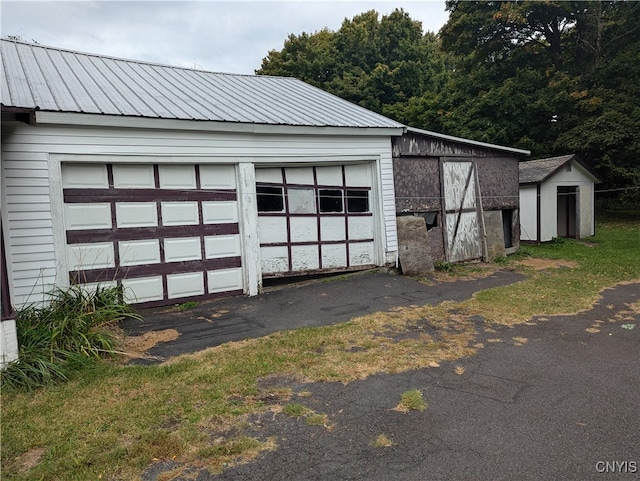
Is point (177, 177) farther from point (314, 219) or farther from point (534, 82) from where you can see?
point (534, 82)

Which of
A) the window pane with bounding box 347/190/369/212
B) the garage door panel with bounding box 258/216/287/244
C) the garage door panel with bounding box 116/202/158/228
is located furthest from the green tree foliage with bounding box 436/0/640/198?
the garage door panel with bounding box 116/202/158/228

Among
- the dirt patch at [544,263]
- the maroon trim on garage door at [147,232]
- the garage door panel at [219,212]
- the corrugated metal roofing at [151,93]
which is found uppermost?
the corrugated metal roofing at [151,93]

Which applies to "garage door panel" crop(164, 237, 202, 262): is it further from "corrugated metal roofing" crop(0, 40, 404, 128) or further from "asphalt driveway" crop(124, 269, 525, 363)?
"corrugated metal roofing" crop(0, 40, 404, 128)

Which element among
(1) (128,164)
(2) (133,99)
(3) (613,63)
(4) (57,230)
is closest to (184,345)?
(4) (57,230)

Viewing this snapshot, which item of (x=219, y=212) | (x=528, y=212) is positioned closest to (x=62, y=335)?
(x=219, y=212)

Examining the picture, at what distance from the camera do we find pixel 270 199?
8664 mm

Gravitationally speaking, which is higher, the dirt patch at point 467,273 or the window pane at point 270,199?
the window pane at point 270,199

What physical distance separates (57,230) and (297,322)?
12.5 ft

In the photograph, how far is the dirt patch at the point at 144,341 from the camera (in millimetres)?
5154

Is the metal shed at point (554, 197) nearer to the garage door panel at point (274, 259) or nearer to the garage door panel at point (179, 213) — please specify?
the garage door panel at point (274, 259)

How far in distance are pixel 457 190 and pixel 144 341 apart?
8.27 metres

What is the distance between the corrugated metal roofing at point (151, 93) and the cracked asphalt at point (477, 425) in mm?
5357

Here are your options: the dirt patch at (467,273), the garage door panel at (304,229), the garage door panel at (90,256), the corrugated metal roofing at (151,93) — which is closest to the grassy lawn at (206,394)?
the dirt patch at (467,273)

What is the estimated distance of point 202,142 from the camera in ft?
24.9
